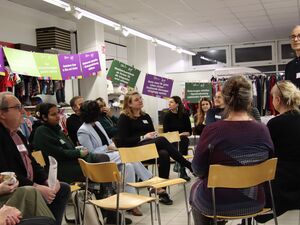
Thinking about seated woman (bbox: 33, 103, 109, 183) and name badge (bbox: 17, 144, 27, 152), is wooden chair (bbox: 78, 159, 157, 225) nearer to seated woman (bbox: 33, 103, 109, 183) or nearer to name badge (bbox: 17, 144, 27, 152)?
name badge (bbox: 17, 144, 27, 152)

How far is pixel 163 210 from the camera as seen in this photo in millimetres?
4484

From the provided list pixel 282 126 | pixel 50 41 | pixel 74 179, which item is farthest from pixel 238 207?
pixel 50 41

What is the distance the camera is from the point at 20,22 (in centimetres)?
718

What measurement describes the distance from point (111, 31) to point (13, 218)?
28.2 ft

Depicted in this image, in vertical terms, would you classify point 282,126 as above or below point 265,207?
above

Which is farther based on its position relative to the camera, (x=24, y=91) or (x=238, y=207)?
(x=24, y=91)

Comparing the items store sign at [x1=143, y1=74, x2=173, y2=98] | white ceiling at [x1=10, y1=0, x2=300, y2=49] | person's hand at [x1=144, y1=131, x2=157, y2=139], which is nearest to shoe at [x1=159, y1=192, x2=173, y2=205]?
person's hand at [x1=144, y1=131, x2=157, y2=139]

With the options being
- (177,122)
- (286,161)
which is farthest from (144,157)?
(177,122)

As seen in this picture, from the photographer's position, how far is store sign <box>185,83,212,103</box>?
27.8 ft

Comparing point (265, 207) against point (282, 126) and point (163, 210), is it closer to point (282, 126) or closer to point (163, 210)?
point (282, 126)

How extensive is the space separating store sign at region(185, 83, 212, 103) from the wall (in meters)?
3.30

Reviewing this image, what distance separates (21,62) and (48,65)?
60 cm

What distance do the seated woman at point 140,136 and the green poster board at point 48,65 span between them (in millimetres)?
1783

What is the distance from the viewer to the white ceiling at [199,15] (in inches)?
291
